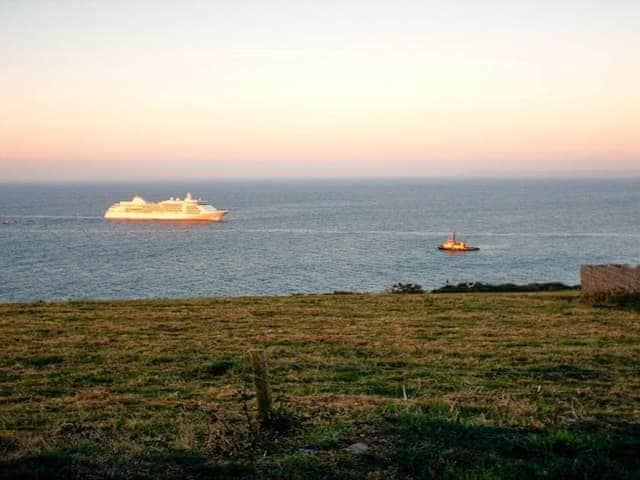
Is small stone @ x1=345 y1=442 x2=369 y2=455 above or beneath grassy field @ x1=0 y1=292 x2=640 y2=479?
above

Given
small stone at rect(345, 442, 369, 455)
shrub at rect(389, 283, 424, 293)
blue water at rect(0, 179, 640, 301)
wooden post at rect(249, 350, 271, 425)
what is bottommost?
blue water at rect(0, 179, 640, 301)

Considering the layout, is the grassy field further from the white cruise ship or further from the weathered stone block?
the white cruise ship

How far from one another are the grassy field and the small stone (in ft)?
0.11

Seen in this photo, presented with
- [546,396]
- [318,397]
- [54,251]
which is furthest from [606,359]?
[54,251]

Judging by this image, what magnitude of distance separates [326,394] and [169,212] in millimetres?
107779

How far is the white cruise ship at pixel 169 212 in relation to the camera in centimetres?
10881

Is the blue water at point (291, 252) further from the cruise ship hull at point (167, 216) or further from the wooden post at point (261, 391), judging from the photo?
the wooden post at point (261, 391)

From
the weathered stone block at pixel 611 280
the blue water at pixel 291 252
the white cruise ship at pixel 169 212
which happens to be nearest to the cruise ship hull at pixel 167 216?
the white cruise ship at pixel 169 212

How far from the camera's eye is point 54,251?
66.8m

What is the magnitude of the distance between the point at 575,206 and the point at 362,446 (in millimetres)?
140574

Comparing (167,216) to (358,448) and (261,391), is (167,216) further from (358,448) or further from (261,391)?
(358,448)

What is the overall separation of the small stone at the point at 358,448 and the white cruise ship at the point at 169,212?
105m

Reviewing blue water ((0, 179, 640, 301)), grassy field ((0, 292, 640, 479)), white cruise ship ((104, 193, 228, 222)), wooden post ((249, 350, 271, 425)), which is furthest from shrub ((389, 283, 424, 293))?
white cruise ship ((104, 193, 228, 222))

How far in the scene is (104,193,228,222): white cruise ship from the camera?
108812 mm
